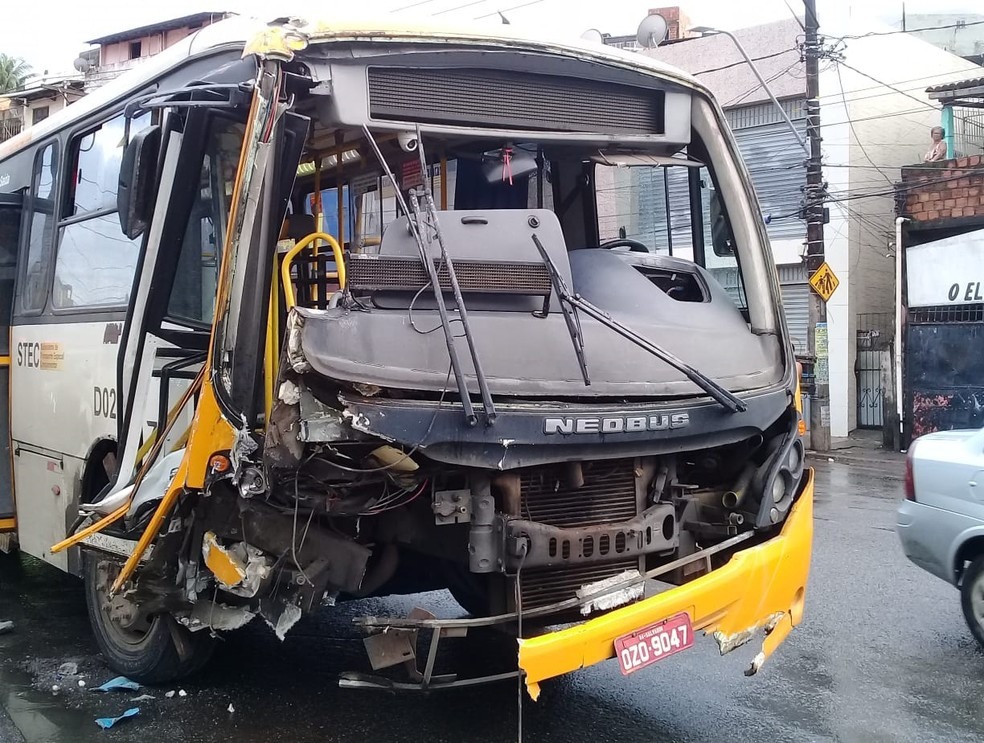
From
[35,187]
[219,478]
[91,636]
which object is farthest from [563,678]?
[35,187]

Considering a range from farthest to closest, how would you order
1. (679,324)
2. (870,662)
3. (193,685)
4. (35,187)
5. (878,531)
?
1. (878,531)
2. (35,187)
3. (870,662)
4. (193,685)
5. (679,324)

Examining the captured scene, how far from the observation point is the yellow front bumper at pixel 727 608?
351 cm

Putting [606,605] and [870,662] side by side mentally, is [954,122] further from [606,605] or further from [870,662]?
[606,605]

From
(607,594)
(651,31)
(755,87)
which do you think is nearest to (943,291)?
(755,87)

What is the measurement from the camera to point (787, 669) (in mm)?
5445

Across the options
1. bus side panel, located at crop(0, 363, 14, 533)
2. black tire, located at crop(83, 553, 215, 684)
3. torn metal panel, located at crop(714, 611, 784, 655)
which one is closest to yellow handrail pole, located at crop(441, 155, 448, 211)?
torn metal panel, located at crop(714, 611, 784, 655)

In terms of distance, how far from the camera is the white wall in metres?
18.4

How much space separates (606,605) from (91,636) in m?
3.85

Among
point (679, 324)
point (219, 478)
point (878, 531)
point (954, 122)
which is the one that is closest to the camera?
point (219, 478)

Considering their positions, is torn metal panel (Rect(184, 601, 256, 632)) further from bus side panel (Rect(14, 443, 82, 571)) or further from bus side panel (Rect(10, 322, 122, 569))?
bus side panel (Rect(14, 443, 82, 571))

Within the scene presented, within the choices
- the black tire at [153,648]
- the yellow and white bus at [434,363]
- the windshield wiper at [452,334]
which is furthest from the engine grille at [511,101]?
the black tire at [153,648]

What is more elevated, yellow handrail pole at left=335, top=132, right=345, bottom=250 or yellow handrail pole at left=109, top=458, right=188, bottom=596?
yellow handrail pole at left=335, top=132, right=345, bottom=250

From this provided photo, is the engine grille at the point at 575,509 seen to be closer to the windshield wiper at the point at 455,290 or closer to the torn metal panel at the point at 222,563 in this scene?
the windshield wiper at the point at 455,290

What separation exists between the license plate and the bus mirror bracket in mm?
2640
